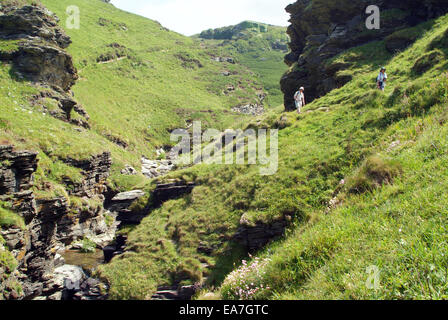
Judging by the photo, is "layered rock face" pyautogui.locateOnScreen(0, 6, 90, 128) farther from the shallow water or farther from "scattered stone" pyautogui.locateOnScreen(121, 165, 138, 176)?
the shallow water

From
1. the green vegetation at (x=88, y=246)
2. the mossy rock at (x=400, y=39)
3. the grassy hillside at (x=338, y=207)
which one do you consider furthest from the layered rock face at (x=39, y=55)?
the mossy rock at (x=400, y=39)

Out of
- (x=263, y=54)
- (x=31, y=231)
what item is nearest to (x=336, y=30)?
(x=31, y=231)

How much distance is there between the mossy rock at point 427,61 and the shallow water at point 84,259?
2607cm

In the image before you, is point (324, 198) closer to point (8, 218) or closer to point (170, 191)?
point (170, 191)

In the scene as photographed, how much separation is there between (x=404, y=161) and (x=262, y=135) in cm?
1227

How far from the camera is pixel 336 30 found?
2755 cm

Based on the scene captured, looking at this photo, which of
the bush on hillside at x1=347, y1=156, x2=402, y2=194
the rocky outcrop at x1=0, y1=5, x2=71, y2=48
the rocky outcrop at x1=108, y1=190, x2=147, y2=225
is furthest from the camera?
the rocky outcrop at x1=0, y1=5, x2=71, y2=48

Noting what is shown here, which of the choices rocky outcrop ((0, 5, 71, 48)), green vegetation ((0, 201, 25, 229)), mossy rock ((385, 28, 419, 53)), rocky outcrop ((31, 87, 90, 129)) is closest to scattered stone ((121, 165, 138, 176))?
rocky outcrop ((31, 87, 90, 129))

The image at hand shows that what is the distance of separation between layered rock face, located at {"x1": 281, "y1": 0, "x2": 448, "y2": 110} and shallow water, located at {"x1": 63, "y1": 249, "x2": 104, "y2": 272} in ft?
77.4

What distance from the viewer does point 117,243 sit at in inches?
691

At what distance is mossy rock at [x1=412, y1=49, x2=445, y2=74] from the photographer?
15.0 metres

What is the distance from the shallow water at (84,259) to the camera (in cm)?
2131

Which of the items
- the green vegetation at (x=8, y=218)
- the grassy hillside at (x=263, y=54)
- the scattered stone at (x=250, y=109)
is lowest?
the green vegetation at (x=8, y=218)

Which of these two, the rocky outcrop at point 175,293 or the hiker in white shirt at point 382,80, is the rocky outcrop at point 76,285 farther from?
the hiker in white shirt at point 382,80
